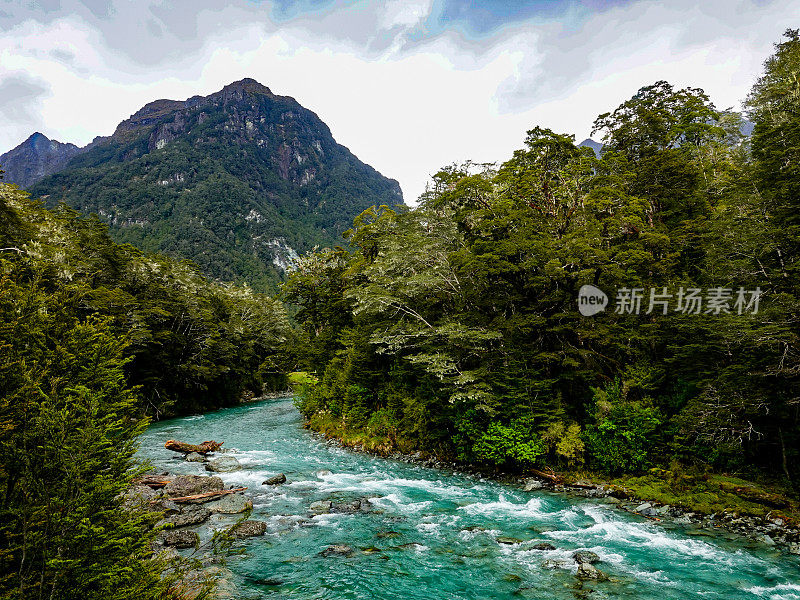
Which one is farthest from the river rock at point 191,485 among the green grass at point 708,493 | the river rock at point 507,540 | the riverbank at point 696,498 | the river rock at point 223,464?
the green grass at point 708,493

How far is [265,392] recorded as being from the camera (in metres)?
55.3

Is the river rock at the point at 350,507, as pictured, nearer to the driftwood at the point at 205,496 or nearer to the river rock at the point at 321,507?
the river rock at the point at 321,507

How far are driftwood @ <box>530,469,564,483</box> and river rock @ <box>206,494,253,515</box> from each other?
11.0 metres

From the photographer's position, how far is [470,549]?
10.4 meters

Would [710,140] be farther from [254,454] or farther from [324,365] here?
[254,454]

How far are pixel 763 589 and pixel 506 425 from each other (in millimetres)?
9025

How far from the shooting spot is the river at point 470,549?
337 inches

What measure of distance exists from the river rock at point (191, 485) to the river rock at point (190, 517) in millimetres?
1861

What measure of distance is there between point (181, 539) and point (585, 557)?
10.5 m

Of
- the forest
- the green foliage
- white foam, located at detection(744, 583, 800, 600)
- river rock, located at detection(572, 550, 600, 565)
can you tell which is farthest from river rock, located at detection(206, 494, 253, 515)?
white foam, located at detection(744, 583, 800, 600)

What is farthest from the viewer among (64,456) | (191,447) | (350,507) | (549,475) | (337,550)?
(191,447)

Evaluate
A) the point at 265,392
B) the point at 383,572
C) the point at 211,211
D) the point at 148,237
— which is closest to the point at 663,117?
the point at 383,572

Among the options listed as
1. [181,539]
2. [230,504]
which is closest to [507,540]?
[181,539]

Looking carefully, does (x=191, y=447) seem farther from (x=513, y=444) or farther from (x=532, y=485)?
(x=532, y=485)
